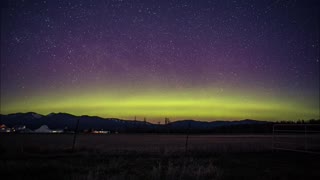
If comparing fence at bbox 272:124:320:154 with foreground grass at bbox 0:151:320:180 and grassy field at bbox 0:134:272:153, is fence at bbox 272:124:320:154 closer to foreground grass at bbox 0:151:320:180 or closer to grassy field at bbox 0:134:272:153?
grassy field at bbox 0:134:272:153

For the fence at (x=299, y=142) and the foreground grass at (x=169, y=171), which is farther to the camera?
the fence at (x=299, y=142)

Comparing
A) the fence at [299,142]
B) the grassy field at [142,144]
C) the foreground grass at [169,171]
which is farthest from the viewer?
the grassy field at [142,144]

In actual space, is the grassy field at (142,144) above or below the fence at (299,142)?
below

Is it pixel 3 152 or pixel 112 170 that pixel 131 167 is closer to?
pixel 112 170

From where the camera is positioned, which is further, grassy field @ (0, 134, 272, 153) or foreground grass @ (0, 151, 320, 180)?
grassy field @ (0, 134, 272, 153)

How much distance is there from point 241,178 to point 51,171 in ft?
22.9

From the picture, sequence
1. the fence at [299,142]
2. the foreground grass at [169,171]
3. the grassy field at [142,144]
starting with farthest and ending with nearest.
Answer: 1. the grassy field at [142,144]
2. the fence at [299,142]
3. the foreground grass at [169,171]

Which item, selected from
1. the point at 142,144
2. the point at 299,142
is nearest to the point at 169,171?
the point at 142,144

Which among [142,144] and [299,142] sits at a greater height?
[299,142]

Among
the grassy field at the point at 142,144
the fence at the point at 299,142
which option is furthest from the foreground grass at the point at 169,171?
the grassy field at the point at 142,144

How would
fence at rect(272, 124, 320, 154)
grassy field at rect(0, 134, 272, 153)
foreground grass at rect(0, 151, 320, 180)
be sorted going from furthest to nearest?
grassy field at rect(0, 134, 272, 153) < fence at rect(272, 124, 320, 154) < foreground grass at rect(0, 151, 320, 180)

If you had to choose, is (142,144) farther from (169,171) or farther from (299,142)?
(169,171)

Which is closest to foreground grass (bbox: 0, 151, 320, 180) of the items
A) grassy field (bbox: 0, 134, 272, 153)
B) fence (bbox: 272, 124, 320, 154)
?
fence (bbox: 272, 124, 320, 154)

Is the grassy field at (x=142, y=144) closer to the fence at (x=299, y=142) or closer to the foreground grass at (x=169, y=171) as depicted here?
the fence at (x=299, y=142)
